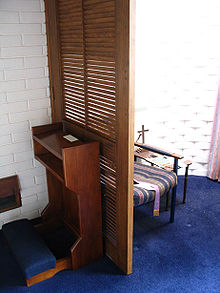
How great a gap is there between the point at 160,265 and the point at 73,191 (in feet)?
2.55

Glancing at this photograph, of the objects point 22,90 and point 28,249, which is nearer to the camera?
point 28,249

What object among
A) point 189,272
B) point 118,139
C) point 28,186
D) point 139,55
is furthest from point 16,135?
point 189,272

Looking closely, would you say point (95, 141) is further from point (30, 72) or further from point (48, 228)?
point (48, 228)

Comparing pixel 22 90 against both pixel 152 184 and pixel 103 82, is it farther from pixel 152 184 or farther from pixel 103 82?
pixel 152 184

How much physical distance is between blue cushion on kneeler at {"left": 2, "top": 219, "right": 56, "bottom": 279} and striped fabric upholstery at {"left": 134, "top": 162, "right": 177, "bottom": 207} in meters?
0.68

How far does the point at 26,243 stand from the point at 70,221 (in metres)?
0.42

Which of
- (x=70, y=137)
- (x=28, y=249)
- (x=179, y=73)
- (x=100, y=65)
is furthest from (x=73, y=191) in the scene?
(x=179, y=73)

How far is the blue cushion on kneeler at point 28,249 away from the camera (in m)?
1.96

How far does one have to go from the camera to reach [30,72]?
2.34 metres

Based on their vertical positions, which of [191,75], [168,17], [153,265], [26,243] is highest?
[168,17]

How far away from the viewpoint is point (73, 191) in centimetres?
199

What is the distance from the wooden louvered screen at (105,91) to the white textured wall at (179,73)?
0.90m

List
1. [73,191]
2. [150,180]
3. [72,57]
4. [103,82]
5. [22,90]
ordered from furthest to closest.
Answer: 1. [150,180]
2. [22,90]
3. [72,57]
4. [73,191]
5. [103,82]

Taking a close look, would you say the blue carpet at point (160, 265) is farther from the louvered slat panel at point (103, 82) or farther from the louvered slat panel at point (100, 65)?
the louvered slat panel at point (100, 65)
